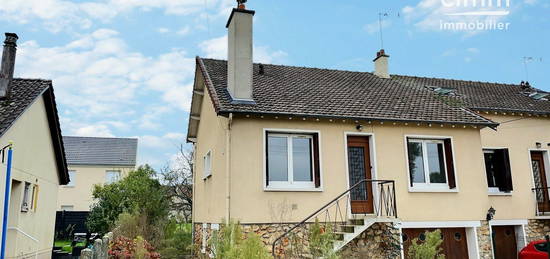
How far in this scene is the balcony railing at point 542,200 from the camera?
1460cm

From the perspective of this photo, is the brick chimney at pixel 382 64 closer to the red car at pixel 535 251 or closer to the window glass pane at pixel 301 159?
the window glass pane at pixel 301 159

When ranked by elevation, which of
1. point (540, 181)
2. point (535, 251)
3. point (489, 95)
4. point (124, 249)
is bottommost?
point (535, 251)

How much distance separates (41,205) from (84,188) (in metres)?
22.3

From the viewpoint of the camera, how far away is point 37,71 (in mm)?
19641

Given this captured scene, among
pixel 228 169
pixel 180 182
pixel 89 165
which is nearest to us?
pixel 228 169

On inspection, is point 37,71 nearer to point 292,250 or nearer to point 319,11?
point 319,11

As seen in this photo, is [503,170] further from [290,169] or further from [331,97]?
[290,169]

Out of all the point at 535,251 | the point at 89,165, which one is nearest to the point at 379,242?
the point at 535,251

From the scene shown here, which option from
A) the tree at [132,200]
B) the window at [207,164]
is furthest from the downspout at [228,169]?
the tree at [132,200]

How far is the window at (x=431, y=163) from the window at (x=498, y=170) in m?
3.00

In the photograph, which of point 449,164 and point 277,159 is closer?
point 277,159

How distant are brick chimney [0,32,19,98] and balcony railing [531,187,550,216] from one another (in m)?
17.1

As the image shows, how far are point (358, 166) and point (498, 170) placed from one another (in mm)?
6114

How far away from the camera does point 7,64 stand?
12.1m
